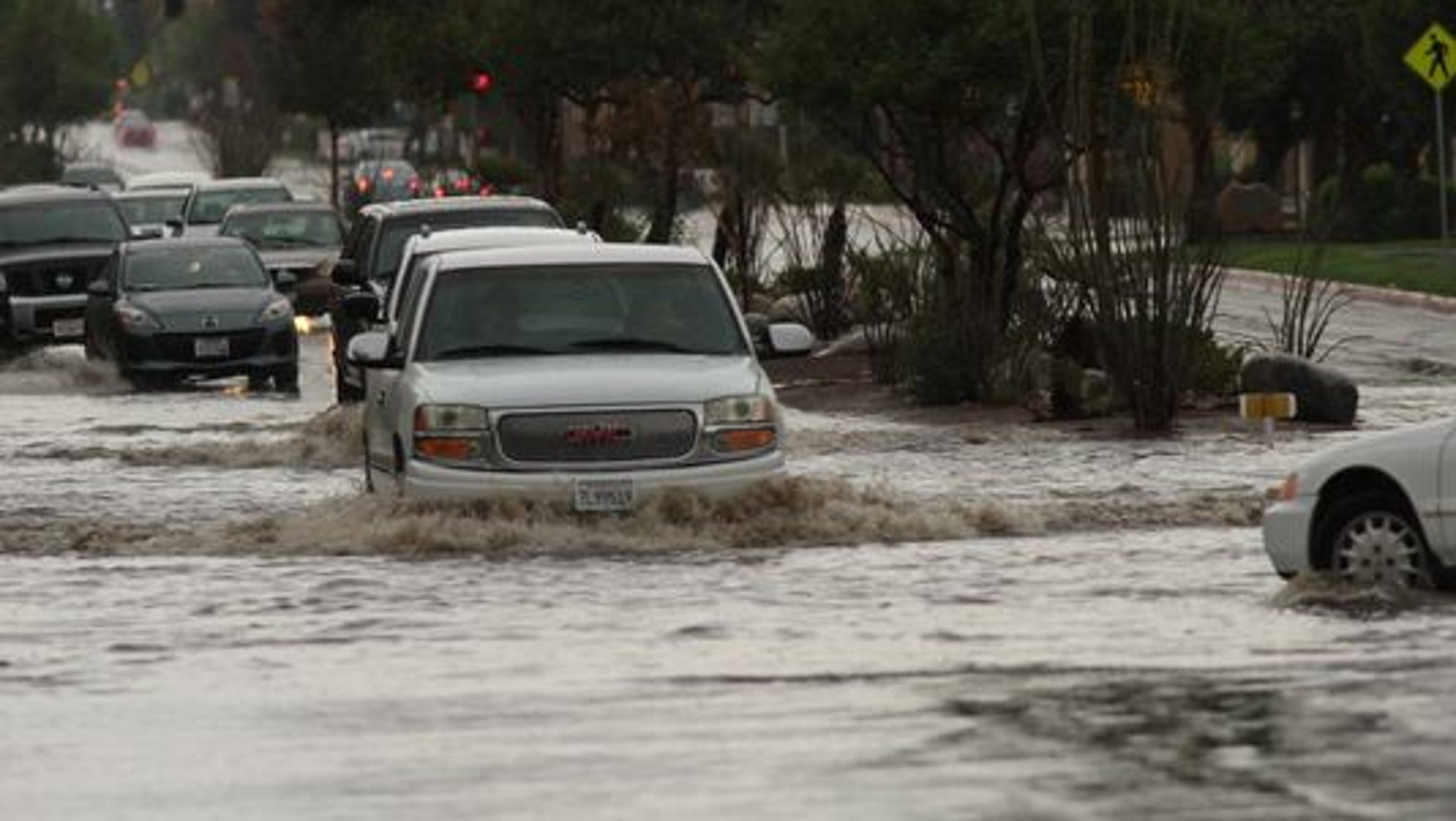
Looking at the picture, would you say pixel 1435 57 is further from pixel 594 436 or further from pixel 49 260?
pixel 594 436

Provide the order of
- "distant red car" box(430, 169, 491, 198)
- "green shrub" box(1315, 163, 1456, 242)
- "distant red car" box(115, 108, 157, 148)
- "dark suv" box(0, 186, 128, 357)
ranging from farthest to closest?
1. "distant red car" box(115, 108, 157, 148)
2. "green shrub" box(1315, 163, 1456, 242)
3. "distant red car" box(430, 169, 491, 198)
4. "dark suv" box(0, 186, 128, 357)

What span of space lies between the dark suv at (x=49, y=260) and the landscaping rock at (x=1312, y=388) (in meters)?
17.8

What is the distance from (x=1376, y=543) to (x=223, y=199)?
43.5 m

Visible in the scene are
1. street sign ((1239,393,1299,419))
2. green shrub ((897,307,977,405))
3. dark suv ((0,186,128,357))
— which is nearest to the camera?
street sign ((1239,393,1299,419))

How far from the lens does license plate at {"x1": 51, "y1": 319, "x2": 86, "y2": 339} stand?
44.2m

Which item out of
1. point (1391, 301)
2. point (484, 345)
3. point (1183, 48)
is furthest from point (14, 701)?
point (1391, 301)

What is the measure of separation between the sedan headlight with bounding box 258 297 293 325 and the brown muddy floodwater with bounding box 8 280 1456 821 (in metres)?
11.7

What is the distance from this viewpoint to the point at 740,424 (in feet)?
66.8

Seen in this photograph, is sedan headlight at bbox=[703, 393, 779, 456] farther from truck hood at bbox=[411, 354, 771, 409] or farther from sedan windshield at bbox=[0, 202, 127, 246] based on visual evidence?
sedan windshield at bbox=[0, 202, 127, 246]

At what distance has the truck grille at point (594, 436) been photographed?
20062mm

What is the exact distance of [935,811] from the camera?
36.8ft

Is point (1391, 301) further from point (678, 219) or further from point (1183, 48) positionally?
point (1183, 48)

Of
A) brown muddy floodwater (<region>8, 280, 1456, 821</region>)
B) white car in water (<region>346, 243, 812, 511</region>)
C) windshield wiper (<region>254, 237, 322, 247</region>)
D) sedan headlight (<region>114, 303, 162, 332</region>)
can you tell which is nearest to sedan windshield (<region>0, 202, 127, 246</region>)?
windshield wiper (<region>254, 237, 322, 247</region>)

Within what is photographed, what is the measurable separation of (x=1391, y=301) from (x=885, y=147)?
50.9 feet
